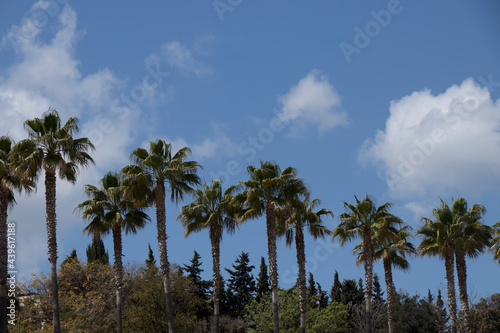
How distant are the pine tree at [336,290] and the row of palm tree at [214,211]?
28250 millimetres

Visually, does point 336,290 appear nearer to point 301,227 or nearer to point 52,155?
point 301,227

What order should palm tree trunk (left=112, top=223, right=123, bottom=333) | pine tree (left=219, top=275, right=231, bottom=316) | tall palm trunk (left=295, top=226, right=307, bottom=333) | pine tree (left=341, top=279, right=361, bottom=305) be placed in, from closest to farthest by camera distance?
palm tree trunk (left=112, top=223, right=123, bottom=333) → tall palm trunk (left=295, top=226, right=307, bottom=333) → pine tree (left=219, top=275, right=231, bottom=316) → pine tree (left=341, top=279, right=361, bottom=305)

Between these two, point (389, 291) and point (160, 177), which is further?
point (389, 291)

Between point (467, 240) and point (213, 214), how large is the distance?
17978 mm

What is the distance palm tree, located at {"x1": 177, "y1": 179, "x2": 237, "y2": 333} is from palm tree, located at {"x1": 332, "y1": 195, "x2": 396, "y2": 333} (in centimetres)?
851

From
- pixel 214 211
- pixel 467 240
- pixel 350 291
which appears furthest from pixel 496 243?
pixel 350 291

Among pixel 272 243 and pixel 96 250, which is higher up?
pixel 96 250

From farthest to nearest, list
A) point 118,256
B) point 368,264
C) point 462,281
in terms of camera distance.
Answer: point 368,264
point 462,281
point 118,256

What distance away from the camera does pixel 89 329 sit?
4347cm

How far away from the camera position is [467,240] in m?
42.8

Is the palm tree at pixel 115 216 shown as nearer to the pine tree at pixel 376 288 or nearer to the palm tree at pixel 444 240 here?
the palm tree at pixel 444 240

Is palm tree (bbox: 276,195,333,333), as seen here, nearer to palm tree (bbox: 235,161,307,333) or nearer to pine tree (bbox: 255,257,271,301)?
palm tree (bbox: 235,161,307,333)

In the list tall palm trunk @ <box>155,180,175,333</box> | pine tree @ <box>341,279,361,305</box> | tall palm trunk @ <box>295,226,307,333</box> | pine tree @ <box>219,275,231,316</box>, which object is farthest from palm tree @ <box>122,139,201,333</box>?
pine tree @ <box>341,279,361,305</box>

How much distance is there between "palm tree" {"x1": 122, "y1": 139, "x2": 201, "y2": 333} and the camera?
36.2 meters
